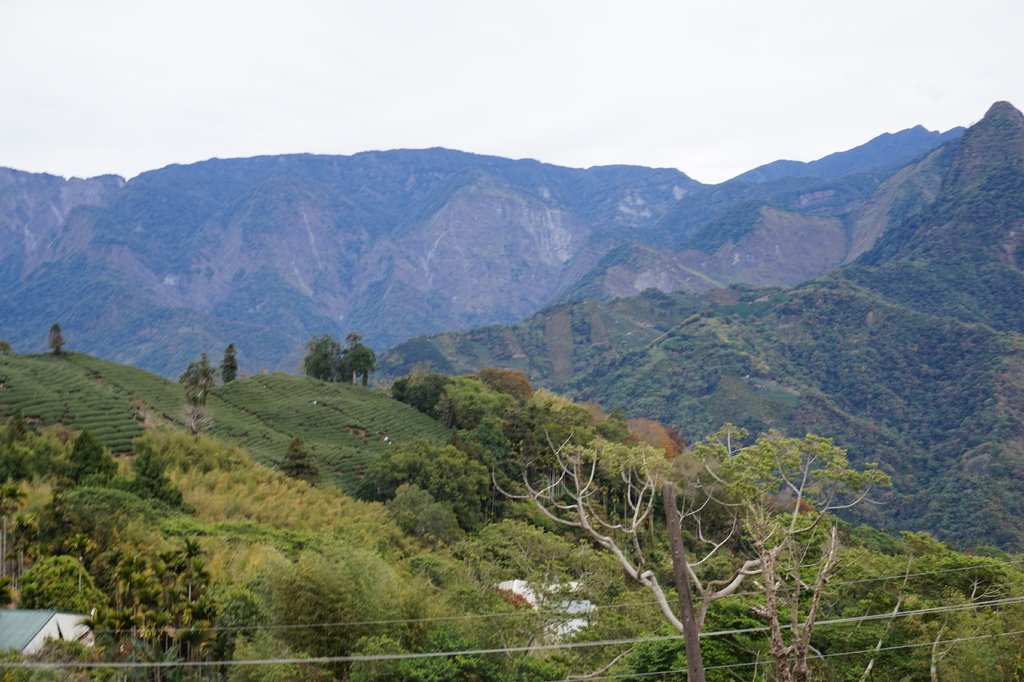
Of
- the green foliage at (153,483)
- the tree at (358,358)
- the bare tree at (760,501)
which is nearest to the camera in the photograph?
the bare tree at (760,501)

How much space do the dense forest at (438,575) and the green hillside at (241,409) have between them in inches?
31.1

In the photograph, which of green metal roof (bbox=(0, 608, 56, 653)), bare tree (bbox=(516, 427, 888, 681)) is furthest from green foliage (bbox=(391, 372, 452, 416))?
bare tree (bbox=(516, 427, 888, 681))

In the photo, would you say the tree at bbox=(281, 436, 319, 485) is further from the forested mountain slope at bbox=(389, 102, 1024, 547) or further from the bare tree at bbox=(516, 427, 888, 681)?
the forested mountain slope at bbox=(389, 102, 1024, 547)

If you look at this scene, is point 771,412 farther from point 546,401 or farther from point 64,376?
point 64,376

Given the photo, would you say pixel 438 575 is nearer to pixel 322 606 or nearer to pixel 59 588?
pixel 322 606

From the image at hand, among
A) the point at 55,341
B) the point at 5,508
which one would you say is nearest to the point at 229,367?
the point at 55,341

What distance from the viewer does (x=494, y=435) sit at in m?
59.8

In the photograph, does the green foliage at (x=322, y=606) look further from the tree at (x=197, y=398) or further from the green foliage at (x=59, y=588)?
the tree at (x=197, y=398)

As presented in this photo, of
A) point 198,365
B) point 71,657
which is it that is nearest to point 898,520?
point 198,365

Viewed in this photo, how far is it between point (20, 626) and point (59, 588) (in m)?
2.16

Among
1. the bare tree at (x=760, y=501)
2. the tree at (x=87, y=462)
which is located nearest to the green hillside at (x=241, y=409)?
the tree at (x=87, y=462)

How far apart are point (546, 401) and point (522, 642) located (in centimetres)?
5442

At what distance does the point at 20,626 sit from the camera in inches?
834

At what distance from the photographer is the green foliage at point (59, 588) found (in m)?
23.0
